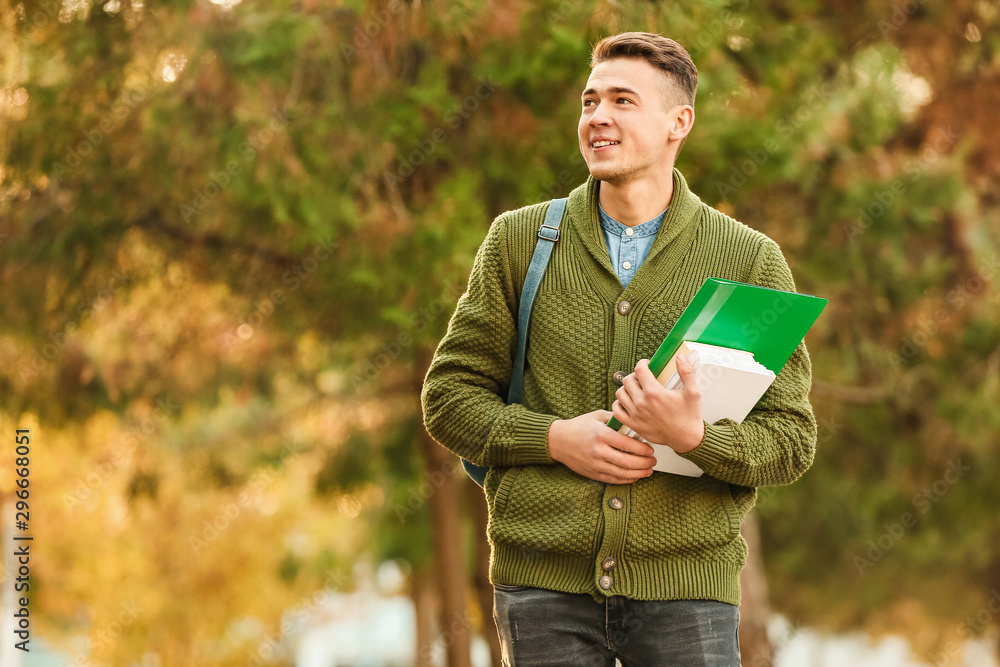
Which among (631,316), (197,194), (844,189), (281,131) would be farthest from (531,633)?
(844,189)

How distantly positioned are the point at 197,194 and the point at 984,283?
7.03 metres

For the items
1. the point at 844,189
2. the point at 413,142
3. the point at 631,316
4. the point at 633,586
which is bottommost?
the point at 844,189

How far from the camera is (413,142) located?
6695 mm

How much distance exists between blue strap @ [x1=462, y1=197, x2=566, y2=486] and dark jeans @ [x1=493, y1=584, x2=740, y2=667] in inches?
18.9

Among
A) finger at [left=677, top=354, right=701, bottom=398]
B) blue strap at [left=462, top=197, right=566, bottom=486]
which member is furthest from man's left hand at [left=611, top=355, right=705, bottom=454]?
blue strap at [left=462, top=197, right=566, bottom=486]

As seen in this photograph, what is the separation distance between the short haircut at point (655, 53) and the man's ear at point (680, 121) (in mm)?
21

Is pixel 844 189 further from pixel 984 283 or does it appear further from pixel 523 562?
pixel 523 562

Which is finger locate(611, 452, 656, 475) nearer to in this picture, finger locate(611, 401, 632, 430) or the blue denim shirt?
finger locate(611, 401, 632, 430)

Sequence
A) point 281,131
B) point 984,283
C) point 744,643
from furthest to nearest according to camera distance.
A: point 984,283
point 744,643
point 281,131

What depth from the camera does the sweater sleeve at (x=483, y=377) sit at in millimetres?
2506

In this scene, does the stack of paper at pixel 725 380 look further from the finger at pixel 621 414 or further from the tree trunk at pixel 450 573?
the tree trunk at pixel 450 573

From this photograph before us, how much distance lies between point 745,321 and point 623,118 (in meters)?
0.56

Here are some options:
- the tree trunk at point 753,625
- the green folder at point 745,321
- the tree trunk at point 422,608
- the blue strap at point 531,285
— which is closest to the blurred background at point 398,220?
the tree trunk at point 753,625

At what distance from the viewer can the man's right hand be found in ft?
7.81
